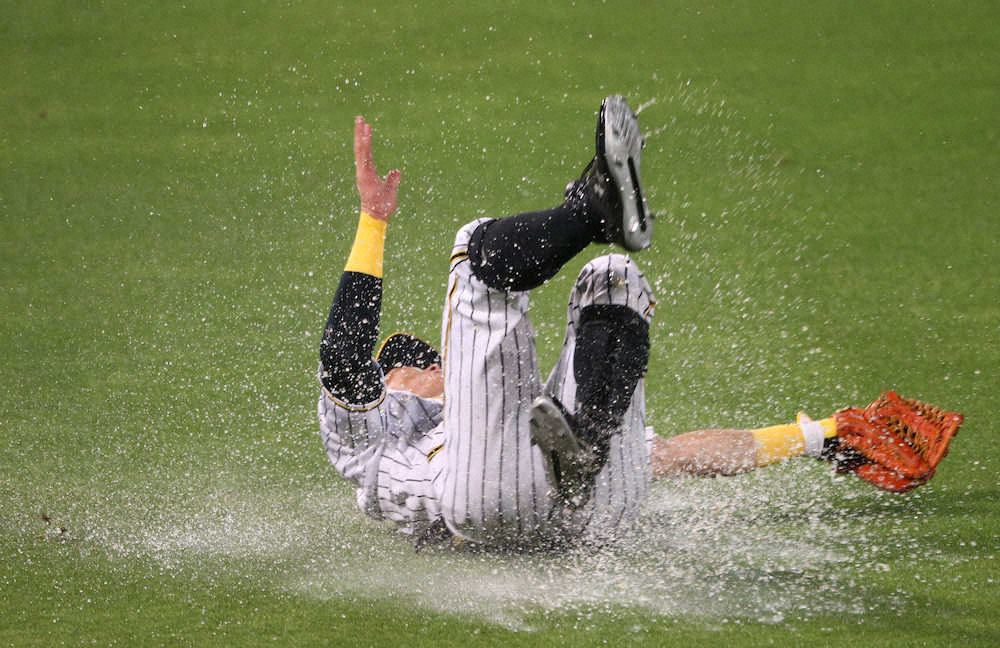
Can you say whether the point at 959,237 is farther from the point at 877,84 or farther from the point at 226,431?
the point at 226,431

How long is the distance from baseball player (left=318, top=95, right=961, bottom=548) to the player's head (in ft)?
0.34

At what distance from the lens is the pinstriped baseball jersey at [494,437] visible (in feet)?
7.64

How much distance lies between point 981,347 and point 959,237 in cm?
99

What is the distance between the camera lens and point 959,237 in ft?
14.6

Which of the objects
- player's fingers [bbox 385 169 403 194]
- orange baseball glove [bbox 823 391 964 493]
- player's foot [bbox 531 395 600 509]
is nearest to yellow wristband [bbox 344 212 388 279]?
player's fingers [bbox 385 169 403 194]

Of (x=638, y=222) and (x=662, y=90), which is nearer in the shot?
(x=638, y=222)

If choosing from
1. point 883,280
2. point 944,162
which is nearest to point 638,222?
point 883,280

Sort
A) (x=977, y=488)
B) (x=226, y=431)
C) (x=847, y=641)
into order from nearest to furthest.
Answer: (x=847, y=641) → (x=977, y=488) → (x=226, y=431)

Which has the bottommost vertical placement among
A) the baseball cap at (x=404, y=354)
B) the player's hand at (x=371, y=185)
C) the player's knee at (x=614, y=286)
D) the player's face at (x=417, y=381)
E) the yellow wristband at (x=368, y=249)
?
the player's face at (x=417, y=381)

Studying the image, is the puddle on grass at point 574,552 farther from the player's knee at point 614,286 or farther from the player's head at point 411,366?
the player's knee at point 614,286

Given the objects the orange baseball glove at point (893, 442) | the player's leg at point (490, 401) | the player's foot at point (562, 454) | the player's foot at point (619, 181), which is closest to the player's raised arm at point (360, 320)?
the player's leg at point (490, 401)

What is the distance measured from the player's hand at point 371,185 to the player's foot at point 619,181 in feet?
1.99

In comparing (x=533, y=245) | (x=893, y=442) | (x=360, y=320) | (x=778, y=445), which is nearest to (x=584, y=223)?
(x=533, y=245)

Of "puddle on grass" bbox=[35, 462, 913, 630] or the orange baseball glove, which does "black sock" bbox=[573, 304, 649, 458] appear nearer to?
"puddle on grass" bbox=[35, 462, 913, 630]
